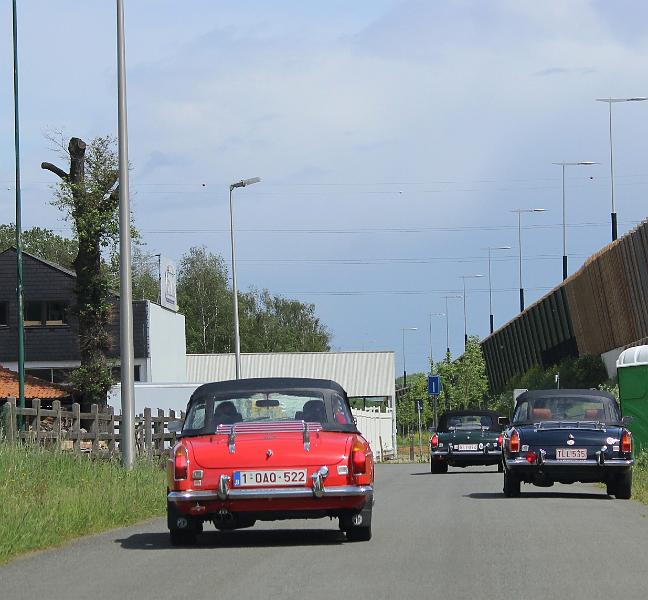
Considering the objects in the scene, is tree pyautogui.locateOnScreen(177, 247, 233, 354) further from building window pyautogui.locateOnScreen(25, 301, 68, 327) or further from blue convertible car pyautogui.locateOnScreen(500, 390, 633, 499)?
blue convertible car pyautogui.locateOnScreen(500, 390, 633, 499)

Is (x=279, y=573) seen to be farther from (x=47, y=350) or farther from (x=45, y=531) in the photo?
(x=47, y=350)

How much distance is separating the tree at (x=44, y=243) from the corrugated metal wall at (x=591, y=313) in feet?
156

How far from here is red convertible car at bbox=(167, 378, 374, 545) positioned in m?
13.8

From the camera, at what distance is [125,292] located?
24.3m

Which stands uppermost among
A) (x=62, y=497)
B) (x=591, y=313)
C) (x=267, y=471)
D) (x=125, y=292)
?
(x=591, y=313)

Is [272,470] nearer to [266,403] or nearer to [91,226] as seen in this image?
[266,403]

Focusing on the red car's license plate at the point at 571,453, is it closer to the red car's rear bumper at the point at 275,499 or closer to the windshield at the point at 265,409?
the windshield at the point at 265,409

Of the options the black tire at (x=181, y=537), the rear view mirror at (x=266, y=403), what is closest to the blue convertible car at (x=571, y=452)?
the rear view mirror at (x=266, y=403)

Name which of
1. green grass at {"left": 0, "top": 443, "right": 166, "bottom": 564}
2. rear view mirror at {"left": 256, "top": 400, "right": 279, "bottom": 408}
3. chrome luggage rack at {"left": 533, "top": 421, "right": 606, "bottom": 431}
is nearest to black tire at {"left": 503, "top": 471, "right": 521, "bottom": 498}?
chrome luggage rack at {"left": 533, "top": 421, "right": 606, "bottom": 431}

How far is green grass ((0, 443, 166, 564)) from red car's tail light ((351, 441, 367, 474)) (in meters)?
2.90

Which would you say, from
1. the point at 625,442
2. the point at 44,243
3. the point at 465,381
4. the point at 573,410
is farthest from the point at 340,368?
the point at 625,442

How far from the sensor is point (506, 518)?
17703mm

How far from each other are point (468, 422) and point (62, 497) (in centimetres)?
2174

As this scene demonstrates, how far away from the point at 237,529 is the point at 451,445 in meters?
21.5
